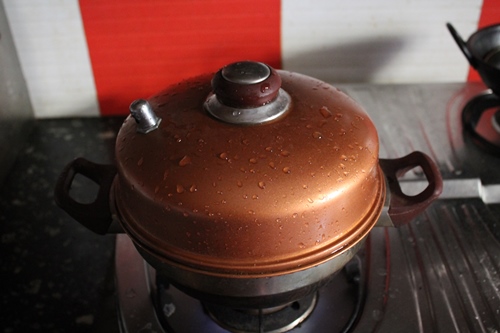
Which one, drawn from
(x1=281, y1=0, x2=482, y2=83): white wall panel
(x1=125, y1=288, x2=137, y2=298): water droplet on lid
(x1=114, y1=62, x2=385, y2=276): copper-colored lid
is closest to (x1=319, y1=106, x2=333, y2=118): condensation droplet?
(x1=114, y1=62, x2=385, y2=276): copper-colored lid

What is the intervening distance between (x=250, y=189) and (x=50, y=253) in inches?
26.0

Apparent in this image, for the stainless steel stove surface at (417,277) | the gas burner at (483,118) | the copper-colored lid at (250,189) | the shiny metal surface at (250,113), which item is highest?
the shiny metal surface at (250,113)

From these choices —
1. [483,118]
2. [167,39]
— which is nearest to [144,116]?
[167,39]

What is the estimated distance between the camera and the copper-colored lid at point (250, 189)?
2.11 ft

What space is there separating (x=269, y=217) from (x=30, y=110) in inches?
43.7

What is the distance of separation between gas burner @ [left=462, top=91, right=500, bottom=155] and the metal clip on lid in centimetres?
77

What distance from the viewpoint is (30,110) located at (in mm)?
1483

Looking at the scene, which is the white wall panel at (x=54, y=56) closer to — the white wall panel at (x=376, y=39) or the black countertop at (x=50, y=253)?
the black countertop at (x=50, y=253)

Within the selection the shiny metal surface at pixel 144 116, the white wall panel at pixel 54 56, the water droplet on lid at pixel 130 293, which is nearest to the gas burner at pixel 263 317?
the water droplet on lid at pixel 130 293

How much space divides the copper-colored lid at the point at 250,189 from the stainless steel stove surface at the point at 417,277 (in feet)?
0.85

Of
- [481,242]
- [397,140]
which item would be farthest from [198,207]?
[397,140]

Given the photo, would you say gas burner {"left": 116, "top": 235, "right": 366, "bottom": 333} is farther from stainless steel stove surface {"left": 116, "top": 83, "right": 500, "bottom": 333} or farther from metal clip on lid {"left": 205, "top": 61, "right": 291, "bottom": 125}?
metal clip on lid {"left": 205, "top": 61, "right": 291, "bottom": 125}

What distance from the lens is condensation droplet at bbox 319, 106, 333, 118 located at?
739 millimetres

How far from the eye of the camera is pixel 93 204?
85 centimetres
